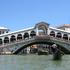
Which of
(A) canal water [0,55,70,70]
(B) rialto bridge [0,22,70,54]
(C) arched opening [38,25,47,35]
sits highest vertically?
(C) arched opening [38,25,47,35]

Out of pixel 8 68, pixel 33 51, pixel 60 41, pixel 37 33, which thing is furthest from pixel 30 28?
pixel 8 68

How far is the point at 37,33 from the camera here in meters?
39.8

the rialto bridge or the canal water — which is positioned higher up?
the rialto bridge

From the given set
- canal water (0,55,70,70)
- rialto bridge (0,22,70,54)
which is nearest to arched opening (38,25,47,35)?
rialto bridge (0,22,70,54)

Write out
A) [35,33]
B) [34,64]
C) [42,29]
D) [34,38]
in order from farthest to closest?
[42,29] → [35,33] → [34,38] → [34,64]

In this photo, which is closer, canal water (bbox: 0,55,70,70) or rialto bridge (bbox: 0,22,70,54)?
canal water (bbox: 0,55,70,70)

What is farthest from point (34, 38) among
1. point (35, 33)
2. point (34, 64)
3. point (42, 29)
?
point (34, 64)

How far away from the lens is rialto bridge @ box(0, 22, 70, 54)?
37406 mm

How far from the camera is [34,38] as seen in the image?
1501 inches

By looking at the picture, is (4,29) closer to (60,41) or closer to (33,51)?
(33,51)

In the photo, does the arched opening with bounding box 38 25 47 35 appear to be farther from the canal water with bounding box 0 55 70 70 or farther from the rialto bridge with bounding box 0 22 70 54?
the canal water with bounding box 0 55 70 70

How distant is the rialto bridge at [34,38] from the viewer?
123 feet

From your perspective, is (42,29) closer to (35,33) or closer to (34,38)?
(35,33)

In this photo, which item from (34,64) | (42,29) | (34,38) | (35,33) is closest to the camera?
(34,64)
